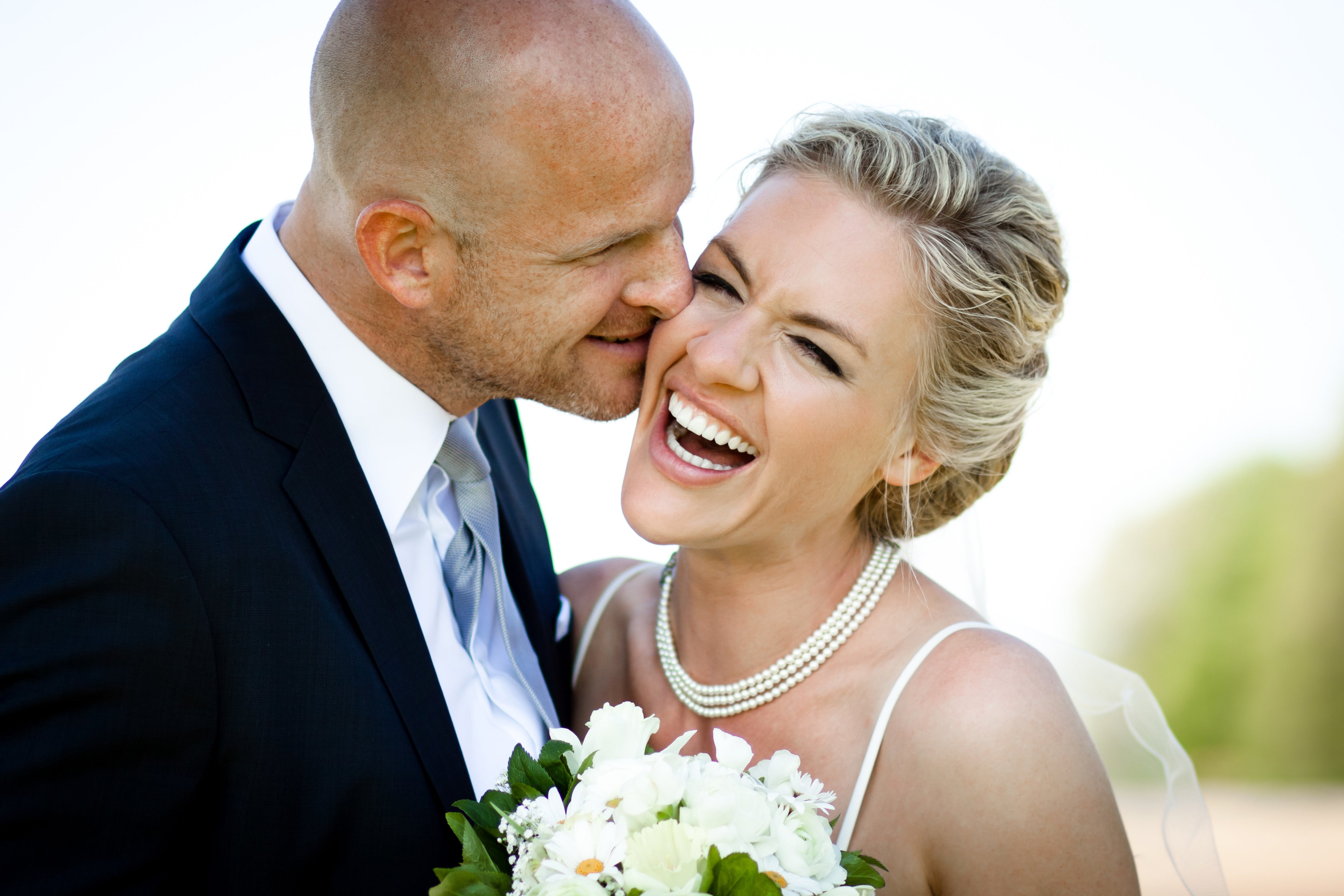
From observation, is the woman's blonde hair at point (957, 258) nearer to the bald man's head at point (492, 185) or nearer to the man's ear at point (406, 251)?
the bald man's head at point (492, 185)

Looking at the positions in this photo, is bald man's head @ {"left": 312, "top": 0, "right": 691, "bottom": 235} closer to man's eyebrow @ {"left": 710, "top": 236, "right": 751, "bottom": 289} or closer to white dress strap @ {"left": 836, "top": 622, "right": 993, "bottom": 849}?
man's eyebrow @ {"left": 710, "top": 236, "right": 751, "bottom": 289}

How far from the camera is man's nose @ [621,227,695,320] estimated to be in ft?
9.26

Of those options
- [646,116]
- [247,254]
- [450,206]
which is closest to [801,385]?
[646,116]

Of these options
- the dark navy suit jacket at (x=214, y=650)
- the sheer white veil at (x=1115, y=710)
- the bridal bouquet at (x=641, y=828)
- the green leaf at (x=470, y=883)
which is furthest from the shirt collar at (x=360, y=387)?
the sheer white veil at (x=1115, y=710)

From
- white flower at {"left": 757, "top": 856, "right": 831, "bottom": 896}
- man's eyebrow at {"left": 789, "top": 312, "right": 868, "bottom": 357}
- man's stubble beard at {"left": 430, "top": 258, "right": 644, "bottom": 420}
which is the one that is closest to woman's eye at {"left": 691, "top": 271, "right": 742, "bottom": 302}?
man's eyebrow at {"left": 789, "top": 312, "right": 868, "bottom": 357}

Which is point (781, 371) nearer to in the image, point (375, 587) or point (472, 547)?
point (472, 547)

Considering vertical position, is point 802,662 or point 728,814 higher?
point 728,814

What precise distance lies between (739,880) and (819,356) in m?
1.46

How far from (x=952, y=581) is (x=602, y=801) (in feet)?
6.84

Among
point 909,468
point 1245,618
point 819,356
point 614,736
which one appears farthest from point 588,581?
point 1245,618

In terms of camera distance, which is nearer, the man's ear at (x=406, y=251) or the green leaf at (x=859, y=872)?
the green leaf at (x=859, y=872)

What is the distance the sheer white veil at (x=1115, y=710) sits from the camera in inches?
126

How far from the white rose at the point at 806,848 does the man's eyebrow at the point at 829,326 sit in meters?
1.27

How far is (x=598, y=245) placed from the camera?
8.85 feet
